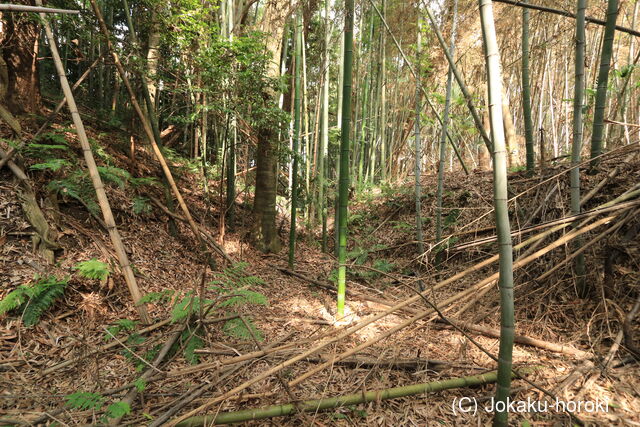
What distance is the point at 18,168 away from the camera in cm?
275

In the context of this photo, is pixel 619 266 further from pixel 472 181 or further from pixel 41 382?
pixel 41 382

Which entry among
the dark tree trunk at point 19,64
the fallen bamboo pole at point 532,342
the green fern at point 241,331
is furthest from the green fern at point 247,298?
the dark tree trunk at point 19,64

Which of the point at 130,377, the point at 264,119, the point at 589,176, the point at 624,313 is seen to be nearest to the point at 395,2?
the point at 264,119

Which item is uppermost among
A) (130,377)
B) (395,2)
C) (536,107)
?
(395,2)

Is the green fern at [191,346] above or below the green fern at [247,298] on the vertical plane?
below

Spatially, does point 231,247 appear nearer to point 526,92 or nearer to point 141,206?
point 141,206

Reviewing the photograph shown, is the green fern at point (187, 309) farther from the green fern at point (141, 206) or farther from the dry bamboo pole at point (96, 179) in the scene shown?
the green fern at point (141, 206)

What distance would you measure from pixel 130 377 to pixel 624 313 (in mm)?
3084

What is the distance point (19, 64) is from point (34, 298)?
9.84 feet

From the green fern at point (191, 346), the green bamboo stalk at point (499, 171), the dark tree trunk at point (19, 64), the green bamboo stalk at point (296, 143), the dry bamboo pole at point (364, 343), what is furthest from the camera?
the green bamboo stalk at point (296, 143)

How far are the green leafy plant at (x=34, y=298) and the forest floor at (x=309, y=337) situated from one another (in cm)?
7

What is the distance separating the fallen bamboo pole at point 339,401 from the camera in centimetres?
136
